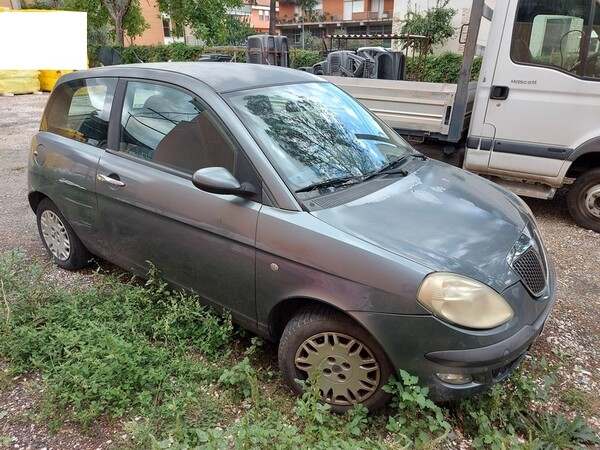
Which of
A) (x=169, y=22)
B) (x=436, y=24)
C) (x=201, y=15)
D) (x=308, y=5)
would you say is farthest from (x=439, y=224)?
(x=308, y=5)

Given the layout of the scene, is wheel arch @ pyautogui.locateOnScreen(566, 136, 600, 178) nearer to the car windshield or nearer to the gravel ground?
the gravel ground

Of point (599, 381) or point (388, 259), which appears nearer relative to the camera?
point (388, 259)

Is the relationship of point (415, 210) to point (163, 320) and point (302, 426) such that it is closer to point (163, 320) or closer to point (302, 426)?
point (302, 426)

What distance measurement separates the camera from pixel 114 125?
3129 millimetres

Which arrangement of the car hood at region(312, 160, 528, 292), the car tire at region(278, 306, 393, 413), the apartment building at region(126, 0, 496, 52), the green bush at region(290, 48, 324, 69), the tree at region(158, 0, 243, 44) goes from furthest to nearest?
the apartment building at region(126, 0, 496, 52) < the tree at region(158, 0, 243, 44) < the green bush at region(290, 48, 324, 69) < the car tire at region(278, 306, 393, 413) < the car hood at region(312, 160, 528, 292)

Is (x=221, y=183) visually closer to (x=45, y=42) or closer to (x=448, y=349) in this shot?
(x=448, y=349)

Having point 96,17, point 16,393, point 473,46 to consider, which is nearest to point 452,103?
point 473,46

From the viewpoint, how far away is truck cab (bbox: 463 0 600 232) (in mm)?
4383

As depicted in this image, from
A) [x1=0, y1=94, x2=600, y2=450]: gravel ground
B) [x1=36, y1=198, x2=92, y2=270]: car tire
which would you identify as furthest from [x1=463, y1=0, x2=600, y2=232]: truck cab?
[x1=36, y1=198, x2=92, y2=270]: car tire

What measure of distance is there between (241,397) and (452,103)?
4.09 m

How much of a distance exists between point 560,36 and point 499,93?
74 cm

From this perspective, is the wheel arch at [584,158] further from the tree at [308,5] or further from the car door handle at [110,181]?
the tree at [308,5]

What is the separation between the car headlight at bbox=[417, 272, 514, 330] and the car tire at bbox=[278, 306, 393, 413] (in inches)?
14.5

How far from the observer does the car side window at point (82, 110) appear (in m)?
3.22
